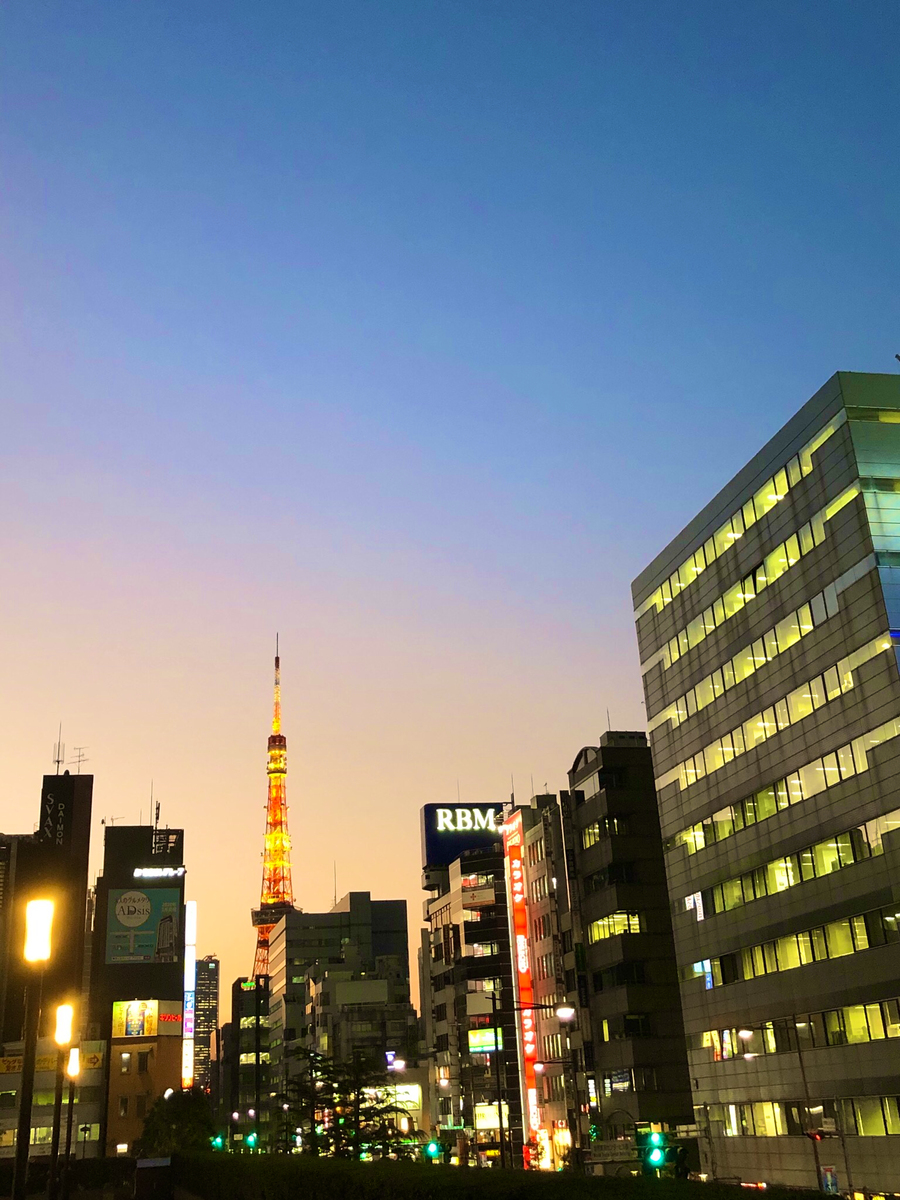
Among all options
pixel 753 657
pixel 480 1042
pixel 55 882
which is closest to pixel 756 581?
pixel 753 657

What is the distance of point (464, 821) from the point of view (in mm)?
136375

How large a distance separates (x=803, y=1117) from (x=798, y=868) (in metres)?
11.1

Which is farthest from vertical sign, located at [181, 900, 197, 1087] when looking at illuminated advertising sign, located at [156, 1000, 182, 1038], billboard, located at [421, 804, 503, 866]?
billboard, located at [421, 804, 503, 866]

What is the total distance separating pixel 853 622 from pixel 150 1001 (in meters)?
114

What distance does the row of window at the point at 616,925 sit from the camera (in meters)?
76.6

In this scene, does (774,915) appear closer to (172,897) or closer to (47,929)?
(47,929)

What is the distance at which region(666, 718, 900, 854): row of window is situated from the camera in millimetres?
48272

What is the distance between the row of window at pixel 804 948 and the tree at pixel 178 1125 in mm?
47373

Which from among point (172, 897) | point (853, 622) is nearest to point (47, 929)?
point (853, 622)

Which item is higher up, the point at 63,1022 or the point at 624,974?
the point at 624,974

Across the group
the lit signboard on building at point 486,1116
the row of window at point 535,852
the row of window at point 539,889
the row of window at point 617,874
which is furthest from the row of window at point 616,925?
the lit signboard on building at point 486,1116

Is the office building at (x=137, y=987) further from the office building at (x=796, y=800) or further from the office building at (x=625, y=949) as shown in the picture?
the office building at (x=796, y=800)

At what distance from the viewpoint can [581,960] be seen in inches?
3182

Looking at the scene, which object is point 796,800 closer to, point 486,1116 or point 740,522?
point 740,522
